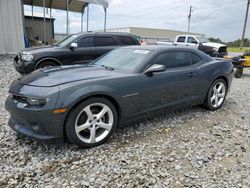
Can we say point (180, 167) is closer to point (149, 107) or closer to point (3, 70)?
point (149, 107)

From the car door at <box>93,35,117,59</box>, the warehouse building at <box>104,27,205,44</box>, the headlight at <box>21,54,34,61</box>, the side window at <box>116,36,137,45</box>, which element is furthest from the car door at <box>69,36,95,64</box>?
the warehouse building at <box>104,27,205,44</box>

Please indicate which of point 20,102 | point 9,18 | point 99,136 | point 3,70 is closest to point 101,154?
point 99,136

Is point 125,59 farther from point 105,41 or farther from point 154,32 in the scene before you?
point 154,32

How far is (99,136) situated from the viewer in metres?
3.10

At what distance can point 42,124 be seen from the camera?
8.61ft

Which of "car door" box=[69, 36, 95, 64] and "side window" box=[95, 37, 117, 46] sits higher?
"side window" box=[95, 37, 117, 46]

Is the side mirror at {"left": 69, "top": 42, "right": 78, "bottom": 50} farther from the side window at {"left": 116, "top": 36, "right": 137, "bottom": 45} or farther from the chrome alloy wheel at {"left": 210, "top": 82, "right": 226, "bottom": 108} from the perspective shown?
the chrome alloy wheel at {"left": 210, "top": 82, "right": 226, "bottom": 108}

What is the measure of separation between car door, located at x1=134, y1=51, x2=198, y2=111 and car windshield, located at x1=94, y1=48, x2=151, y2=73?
23 centimetres

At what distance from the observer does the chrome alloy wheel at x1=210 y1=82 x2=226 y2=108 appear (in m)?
4.68

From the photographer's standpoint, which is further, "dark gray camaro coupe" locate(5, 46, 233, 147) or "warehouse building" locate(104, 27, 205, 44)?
"warehouse building" locate(104, 27, 205, 44)

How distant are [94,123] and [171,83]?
1.61 m

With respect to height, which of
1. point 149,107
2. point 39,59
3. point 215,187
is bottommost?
point 215,187

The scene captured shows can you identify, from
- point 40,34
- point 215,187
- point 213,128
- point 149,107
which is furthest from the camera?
point 40,34

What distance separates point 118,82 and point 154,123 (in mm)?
1249
